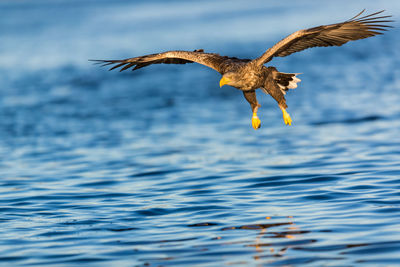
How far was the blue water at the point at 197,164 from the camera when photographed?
27.2 ft

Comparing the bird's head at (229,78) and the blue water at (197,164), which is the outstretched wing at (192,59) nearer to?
the bird's head at (229,78)

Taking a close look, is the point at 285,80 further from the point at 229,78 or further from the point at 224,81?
the point at 224,81

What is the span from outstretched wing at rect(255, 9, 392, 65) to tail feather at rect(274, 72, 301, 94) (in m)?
0.36

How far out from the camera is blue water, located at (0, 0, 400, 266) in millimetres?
8281

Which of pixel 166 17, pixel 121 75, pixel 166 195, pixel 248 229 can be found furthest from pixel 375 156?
pixel 166 17

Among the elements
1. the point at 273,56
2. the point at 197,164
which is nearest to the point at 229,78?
the point at 273,56

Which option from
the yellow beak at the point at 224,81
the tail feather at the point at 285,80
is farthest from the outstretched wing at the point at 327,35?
the yellow beak at the point at 224,81

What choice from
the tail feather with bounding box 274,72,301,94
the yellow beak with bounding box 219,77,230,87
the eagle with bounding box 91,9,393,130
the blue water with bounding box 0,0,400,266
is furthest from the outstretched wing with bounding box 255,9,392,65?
the blue water with bounding box 0,0,400,266

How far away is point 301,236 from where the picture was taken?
8.38 metres

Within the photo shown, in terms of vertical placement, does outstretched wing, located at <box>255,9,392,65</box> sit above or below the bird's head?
above

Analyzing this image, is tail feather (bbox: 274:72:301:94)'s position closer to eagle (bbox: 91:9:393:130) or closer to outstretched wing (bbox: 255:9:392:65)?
eagle (bbox: 91:9:393:130)

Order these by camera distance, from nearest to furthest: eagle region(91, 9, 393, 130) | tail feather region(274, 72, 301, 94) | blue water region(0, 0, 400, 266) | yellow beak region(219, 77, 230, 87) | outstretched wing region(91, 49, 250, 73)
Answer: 1. blue water region(0, 0, 400, 266)
2. yellow beak region(219, 77, 230, 87)
3. eagle region(91, 9, 393, 130)
4. outstretched wing region(91, 49, 250, 73)
5. tail feather region(274, 72, 301, 94)

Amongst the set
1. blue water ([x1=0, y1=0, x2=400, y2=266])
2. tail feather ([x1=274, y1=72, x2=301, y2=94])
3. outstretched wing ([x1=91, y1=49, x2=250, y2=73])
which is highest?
outstretched wing ([x1=91, y1=49, x2=250, y2=73])

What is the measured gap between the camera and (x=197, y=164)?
1412 cm
